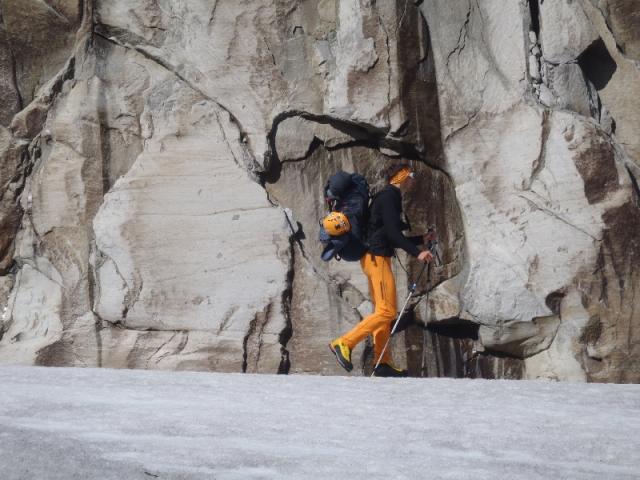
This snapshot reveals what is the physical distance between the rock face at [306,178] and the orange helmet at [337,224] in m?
1.58

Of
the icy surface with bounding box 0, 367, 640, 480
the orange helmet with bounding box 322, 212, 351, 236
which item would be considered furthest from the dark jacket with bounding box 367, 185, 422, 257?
the icy surface with bounding box 0, 367, 640, 480

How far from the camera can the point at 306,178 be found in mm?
8320

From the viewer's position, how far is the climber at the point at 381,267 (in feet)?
20.8

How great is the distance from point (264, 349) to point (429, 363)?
4.95 feet

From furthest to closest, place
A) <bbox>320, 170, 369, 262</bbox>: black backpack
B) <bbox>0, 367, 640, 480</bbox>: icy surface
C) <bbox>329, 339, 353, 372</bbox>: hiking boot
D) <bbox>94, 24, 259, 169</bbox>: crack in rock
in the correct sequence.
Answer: <bbox>94, 24, 259, 169</bbox>: crack in rock, <bbox>320, 170, 369, 262</bbox>: black backpack, <bbox>329, 339, 353, 372</bbox>: hiking boot, <bbox>0, 367, 640, 480</bbox>: icy surface

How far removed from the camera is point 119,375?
210 inches

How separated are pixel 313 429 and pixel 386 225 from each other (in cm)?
260

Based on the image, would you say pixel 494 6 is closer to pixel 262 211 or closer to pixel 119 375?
pixel 262 211

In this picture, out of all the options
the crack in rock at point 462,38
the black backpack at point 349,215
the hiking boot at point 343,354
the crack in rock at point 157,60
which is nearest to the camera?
the hiking boot at point 343,354

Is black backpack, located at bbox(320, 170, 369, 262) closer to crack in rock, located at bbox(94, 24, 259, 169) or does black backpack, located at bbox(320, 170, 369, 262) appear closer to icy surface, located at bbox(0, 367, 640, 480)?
icy surface, located at bbox(0, 367, 640, 480)

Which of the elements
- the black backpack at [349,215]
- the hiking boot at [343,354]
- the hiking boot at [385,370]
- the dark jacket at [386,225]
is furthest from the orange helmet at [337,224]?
the hiking boot at [385,370]

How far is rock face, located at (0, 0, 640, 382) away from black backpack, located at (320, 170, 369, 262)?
56.9 inches

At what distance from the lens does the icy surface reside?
3459 millimetres

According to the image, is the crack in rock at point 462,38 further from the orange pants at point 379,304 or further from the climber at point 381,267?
the orange pants at point 379,304
